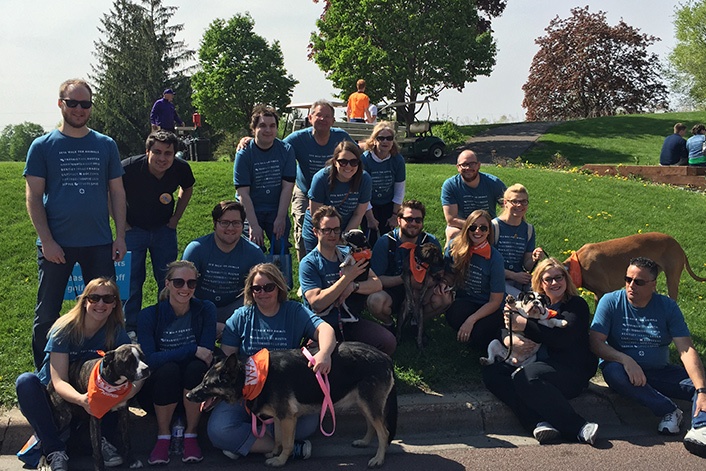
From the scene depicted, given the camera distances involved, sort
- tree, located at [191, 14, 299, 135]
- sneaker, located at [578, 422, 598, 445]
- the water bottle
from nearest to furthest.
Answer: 1. the water bottle
2. sneaker, located at [578, 422, 598, 445]
3. tree, located at [191, 14, 299, 135]

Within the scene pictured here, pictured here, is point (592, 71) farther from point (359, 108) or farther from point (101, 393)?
point (101, 393)

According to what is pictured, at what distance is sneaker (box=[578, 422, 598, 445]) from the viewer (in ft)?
14.3

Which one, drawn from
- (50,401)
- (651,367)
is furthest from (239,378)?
(651,367)

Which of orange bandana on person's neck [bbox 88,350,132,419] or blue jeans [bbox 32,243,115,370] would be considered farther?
blue jeans [bbox 32,243,115,370]

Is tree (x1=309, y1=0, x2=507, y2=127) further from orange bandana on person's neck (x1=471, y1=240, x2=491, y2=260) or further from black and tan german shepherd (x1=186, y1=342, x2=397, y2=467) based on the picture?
black and tan german shepherd (x1=186, y1=342, x2=397, y2=467)

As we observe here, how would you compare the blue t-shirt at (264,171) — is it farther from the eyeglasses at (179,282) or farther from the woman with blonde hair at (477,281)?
the woman with blonde hair at (477,281)

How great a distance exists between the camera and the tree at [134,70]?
43.8 metres

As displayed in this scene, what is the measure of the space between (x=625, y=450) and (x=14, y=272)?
649 cm

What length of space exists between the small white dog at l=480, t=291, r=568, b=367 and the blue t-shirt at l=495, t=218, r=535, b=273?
3.23 ft

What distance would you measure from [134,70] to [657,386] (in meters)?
45.7

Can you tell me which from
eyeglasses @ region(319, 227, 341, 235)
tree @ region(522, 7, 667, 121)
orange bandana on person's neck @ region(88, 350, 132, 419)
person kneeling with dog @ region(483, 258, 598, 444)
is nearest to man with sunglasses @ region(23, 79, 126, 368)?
orange bandana on person's neck @ region(88, 350, 132, 419)

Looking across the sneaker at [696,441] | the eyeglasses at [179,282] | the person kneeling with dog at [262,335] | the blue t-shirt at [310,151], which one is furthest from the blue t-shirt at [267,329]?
the sneaker at [696,441]

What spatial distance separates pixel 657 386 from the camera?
4.84 metres

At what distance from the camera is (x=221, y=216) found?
490 centimetres
